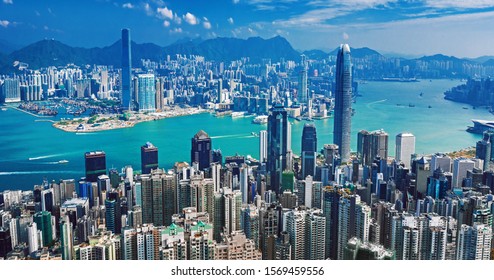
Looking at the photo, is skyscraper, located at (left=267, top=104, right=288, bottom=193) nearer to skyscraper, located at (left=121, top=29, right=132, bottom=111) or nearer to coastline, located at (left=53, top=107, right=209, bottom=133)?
coastline, located at (left=53, top=107, right=209, bottom=133)

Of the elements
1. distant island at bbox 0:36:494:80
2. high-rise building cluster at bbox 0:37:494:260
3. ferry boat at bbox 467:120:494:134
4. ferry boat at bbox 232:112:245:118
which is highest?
distant island at bbox 0:36:494:80

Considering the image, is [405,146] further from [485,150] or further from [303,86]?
[303,86]

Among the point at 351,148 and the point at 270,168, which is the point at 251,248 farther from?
the point at 351,148

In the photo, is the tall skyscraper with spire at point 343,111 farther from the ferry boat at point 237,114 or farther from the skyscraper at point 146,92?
the skyscraper at point 146,92

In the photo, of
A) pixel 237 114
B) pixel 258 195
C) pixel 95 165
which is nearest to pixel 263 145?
pixel 237 114

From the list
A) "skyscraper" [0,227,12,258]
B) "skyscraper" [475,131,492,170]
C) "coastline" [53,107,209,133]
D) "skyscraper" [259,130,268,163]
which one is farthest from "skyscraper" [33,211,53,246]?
"skyscraper" [475,131,492,170]
